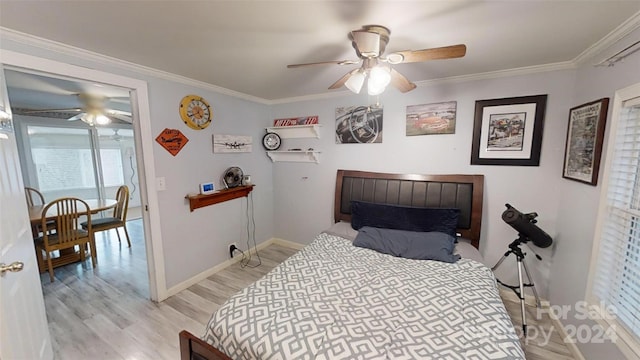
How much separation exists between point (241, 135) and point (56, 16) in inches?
75.9

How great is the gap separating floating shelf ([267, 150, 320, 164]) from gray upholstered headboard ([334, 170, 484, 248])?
42cm

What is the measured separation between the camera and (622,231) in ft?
4.80

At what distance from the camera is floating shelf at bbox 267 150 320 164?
3.28m

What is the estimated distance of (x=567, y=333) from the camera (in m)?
1.89

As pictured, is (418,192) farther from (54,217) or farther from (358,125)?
(54,217)

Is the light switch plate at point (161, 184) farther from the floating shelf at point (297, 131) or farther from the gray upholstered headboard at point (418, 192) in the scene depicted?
the gray upholstered headboard at point (418, 192)

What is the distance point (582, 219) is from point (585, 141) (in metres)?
0.58

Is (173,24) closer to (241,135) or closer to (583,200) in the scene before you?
(241,135)

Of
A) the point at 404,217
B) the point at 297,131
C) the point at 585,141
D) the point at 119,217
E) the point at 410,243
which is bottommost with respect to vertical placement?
the point at 119,217

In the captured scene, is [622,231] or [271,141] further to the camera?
[271,141]

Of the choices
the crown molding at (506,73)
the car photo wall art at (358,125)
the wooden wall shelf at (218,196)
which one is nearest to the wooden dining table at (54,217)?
the wooden wall shelf at (218,196)

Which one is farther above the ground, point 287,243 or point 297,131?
point 297,131

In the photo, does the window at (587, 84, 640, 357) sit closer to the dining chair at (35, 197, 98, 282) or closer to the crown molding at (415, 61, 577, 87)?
the crown molding at (415, 61, 577, 87)

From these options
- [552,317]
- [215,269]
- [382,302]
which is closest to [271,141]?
[215,269]
